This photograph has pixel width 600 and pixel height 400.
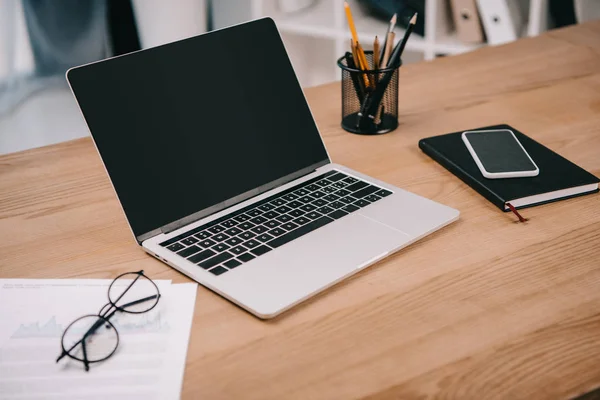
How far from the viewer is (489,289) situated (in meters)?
0.79

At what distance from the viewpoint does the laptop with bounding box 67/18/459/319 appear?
82 cm

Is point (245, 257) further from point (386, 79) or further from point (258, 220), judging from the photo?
point (386, 79)

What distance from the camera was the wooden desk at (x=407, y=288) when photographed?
664 mm

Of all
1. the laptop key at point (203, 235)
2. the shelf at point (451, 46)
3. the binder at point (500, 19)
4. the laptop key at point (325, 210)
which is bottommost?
the shelf at point (451, 46)

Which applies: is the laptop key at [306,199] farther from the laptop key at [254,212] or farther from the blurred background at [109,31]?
the blurred background at [109,31]

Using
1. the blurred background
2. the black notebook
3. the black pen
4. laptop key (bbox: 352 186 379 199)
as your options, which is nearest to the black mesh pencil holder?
the black pen

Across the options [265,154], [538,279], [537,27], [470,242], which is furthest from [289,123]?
[537,27]

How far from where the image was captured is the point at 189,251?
0.84 m

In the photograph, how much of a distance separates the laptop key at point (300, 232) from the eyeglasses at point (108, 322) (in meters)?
0.16

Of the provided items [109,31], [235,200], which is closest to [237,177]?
[235,200]

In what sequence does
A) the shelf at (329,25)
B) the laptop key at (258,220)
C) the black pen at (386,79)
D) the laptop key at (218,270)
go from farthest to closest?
the shelf at (329,25), the black pen at (386,79), the laptop key at (258,220), the laptop key at (218,270)

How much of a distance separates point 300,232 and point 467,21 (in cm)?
170

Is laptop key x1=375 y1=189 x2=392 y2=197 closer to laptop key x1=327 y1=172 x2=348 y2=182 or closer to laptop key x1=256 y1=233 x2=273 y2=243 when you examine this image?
laptop key x1=327 y1=172 x2=348 y2=182

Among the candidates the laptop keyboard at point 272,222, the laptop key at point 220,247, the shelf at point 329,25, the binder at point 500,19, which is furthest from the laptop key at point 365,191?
the shelf at point 329,25
